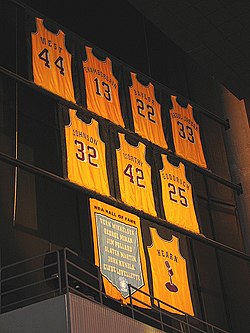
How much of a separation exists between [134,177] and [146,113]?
6.38 feet

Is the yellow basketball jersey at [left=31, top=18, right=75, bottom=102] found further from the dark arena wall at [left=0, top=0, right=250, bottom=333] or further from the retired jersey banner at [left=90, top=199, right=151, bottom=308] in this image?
the retired jersey banner at [left=90, top=199, right=151, bottom=308]

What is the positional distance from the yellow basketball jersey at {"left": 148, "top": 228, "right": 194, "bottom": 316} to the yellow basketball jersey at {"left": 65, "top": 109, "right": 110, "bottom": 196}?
165 cm

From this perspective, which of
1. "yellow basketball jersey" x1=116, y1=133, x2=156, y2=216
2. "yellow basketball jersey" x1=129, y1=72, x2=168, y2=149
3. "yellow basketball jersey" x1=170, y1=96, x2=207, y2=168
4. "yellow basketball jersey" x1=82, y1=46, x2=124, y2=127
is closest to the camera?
"yellow basketball jersey" x1=116, y1=133, x2=156, y2=216

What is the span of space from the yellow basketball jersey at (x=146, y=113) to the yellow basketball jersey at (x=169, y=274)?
2.28 m

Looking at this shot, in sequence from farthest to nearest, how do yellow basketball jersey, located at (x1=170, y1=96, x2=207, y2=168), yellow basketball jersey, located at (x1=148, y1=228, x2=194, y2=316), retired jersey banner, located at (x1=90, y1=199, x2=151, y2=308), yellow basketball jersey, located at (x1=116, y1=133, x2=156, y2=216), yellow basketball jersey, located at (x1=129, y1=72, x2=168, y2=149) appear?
yellow basketball jersey, located at (x1=170, y1=96, x2=207, y2=168) → yellow basketball jersey, located at (x1=129, y1=72, x2=168, y2=149) → yellow basketball jersey, located at (x1=116, y1=133, x2=156, y2=216) → yellow basketball jersey, located at (x1=148, y1=228, x2=194, y2=316) → retired jersey banner, located at (x1=90, y1=199, x2=151, y2=308)

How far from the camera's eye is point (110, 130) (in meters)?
15.9

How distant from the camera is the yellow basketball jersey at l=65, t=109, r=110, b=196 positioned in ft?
47.2

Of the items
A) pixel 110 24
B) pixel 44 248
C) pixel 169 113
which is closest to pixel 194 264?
pixel 169 113

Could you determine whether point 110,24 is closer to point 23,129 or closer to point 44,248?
point 23,129

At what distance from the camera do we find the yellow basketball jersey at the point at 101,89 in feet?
52.1

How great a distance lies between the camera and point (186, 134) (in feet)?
59.1

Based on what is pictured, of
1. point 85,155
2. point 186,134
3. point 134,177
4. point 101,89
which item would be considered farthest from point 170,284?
point 101,89

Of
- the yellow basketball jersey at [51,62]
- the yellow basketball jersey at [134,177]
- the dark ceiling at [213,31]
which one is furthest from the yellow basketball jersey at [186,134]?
the yellow basketball jersey at [51,62]

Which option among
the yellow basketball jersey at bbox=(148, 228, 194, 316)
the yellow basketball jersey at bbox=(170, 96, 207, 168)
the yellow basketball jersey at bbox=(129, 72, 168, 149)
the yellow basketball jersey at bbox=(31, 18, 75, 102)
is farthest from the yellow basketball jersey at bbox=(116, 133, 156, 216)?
the yellow basketball jersey at bbox=(31, 18, 75, 102)
